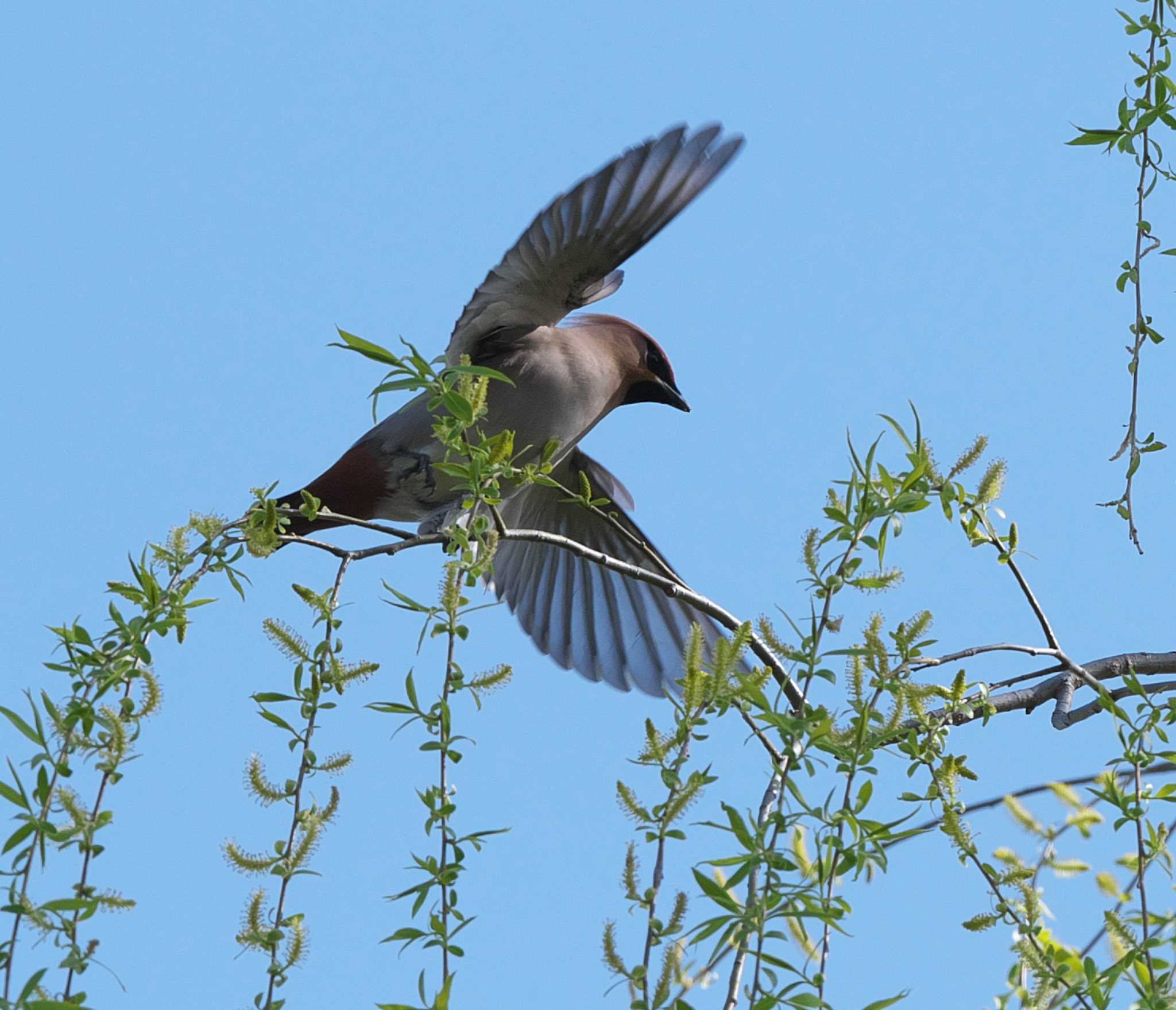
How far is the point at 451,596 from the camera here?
2.26 metres

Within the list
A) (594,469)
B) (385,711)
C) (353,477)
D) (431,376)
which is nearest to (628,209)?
(353,477)

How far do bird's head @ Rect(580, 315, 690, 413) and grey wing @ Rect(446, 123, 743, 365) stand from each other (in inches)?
27.0

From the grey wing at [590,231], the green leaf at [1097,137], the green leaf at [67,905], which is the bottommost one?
the green leaf at [67,905]

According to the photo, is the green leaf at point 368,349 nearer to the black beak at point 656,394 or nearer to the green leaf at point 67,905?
the green leaf at point 67,905

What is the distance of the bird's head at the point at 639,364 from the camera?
19.8ft

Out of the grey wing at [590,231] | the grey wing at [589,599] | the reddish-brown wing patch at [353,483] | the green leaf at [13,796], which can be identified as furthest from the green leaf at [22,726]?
the grey wing at [589,599]

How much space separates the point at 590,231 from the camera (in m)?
4.76

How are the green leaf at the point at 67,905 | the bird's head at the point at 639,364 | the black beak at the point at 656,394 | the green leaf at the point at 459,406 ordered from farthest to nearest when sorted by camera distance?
the black beak at the point at 656,394 → the bird's head at the point at 639,364 → the green leaf at the point at 459,406 → the green leaf at the point at 67,905

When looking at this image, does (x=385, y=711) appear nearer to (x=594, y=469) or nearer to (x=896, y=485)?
(x=896, y=485)

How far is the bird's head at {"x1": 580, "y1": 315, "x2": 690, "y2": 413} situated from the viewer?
6.03 meters

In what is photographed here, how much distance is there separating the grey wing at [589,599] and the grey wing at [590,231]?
120 centimetres

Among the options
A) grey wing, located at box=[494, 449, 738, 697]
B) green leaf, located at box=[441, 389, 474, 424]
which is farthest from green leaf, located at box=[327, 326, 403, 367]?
grey wing, located at box=[494, 449, 738, 697]

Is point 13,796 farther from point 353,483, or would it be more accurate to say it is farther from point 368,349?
point 353,483

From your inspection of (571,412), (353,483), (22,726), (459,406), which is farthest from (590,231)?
(22,726)
